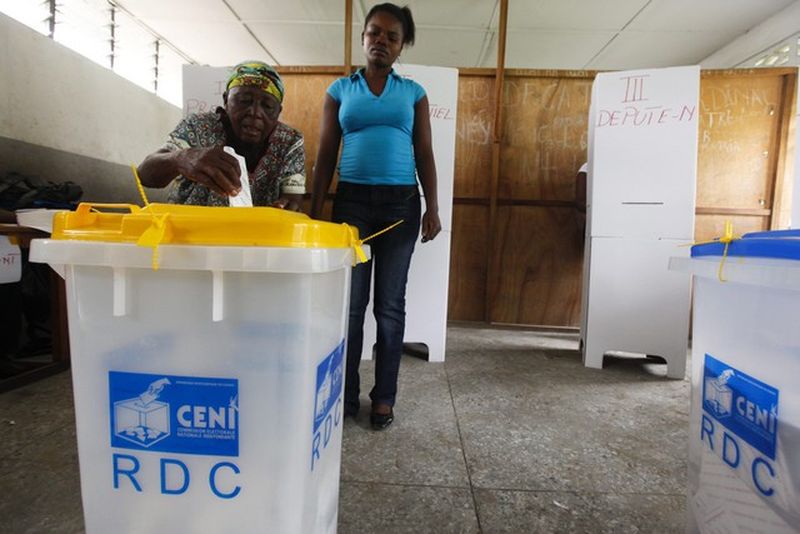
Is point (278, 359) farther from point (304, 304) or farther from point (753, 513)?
point (753, 513)

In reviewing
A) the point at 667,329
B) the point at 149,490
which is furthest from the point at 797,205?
the point at 149,490

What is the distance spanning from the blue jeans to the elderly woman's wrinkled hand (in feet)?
2.17

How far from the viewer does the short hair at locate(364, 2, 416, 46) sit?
1.30m

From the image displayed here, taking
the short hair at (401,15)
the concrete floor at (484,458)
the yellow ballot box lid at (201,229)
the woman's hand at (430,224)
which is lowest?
the concrete floor at (484,458)

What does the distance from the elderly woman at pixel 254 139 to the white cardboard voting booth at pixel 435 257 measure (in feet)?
3.14

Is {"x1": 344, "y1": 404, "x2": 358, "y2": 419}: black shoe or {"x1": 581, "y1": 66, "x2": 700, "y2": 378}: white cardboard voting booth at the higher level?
{"x1": 581, "y1": 66, "x2": 700, "y2": 378}: white cardboard voting booth

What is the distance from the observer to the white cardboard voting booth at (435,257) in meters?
2.10

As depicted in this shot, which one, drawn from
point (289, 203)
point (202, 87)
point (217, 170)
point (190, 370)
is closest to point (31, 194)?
point (202, 87)

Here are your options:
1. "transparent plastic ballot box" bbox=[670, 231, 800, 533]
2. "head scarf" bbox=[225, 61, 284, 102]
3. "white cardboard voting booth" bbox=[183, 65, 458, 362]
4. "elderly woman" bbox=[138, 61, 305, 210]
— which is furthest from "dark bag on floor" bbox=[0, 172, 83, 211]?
"transparent plastic ballot box" bbox=[670, 231, 800, 533]

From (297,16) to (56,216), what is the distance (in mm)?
3698

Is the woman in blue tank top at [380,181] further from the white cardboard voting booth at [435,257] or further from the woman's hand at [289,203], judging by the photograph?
the white cardboard voting booth at [435,257]

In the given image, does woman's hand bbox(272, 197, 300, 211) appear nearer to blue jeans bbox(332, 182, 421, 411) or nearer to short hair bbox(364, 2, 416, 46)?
blue jeans bbox(332, 182, 421, 411)

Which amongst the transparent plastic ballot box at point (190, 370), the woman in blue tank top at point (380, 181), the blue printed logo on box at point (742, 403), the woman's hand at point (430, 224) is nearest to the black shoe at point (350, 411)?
the woman in blue tank top at point (380, 181)

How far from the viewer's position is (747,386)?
1.85 ft
